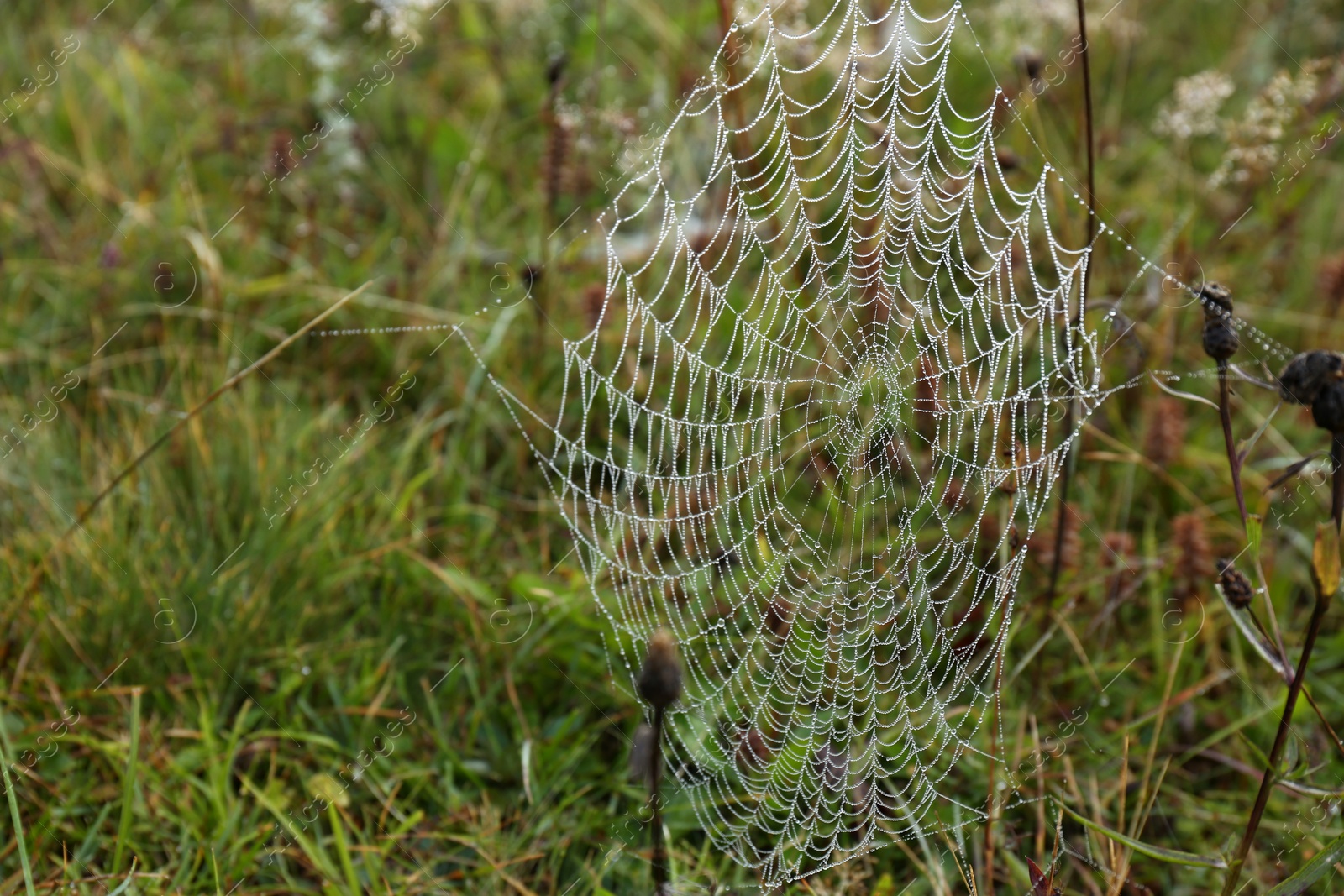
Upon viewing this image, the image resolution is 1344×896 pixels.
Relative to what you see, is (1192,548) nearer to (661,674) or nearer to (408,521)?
(661,674)

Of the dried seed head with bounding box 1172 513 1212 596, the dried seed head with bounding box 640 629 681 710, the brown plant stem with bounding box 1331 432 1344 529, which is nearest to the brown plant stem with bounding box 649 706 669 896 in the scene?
the dried seed head with bounding box 640 629 681 710

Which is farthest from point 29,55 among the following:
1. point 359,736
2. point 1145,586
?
point 1145,586

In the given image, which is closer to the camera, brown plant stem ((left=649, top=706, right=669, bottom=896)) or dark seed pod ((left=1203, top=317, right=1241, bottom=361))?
brown plant stem ((left=649, top=706, right=669, bottom=896))

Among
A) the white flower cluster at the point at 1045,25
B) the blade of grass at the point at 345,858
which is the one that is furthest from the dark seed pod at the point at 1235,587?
the white flower cluster at the point at 1045,25

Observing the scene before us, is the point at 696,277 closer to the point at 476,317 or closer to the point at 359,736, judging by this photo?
the point at 476,317

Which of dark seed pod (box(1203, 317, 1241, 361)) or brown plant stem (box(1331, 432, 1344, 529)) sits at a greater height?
dark seed pod (box(1203, 317, 1241, 361))

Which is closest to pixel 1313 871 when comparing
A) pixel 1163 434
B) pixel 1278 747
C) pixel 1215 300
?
pixel 1278 747

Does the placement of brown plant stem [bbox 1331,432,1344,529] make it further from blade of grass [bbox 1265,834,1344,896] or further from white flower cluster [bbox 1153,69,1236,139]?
white flower cluster [bbox 1153,69,1236,139]

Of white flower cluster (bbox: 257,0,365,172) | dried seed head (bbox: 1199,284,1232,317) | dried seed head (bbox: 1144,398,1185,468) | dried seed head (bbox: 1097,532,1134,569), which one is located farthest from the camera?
white flower cluster (bbox: 257,0,365,172)
